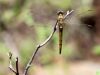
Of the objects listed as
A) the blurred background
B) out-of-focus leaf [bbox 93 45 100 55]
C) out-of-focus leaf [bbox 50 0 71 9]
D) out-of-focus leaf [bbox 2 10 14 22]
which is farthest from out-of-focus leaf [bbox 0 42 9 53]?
out-of-focus leaf [bbox 93 45 100 55]

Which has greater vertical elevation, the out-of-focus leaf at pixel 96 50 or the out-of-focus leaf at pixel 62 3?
the out-of-focus leaf at pixel 62 3

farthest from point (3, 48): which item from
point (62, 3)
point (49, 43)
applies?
point (62, 3)

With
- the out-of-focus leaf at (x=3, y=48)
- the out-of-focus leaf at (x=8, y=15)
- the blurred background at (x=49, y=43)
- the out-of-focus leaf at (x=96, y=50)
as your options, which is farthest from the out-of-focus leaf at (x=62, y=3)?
the out-of-focus leaf at (x=3, y=48)

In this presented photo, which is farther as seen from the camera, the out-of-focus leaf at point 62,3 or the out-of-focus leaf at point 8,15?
the out-of-focus leaf at point 62,3

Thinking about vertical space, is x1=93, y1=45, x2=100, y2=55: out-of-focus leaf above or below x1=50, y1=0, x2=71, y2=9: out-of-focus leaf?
below

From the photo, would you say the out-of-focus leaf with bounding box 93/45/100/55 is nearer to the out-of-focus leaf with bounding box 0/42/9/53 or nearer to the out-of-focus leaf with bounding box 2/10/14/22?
the out-of-focus leaf with bounding box 2/10/14/22

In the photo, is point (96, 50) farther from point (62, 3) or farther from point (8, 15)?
point (8, 15)

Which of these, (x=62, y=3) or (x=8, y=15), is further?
(x=62, y=3)

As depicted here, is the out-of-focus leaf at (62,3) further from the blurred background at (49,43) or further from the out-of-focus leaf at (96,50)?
the out-of-focus leaf at (96,50)

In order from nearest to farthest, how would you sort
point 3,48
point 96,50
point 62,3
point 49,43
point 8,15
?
point 3,48
point 49,43
point 8,15
point 62,3
point 96,50
